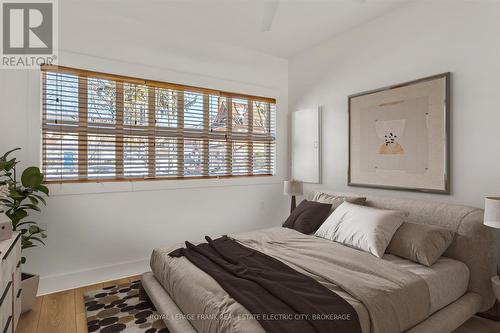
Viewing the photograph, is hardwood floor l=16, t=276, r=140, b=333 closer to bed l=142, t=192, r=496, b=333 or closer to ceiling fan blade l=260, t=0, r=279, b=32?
bed l=142, t=192, r=496, b=333

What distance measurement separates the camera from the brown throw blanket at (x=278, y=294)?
4.58 feet

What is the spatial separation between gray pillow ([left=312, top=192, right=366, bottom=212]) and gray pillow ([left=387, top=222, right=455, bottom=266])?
673 mm

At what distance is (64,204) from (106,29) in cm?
198

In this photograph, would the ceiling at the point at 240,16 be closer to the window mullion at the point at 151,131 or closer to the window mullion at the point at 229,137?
the window mullion at the point at 151,131

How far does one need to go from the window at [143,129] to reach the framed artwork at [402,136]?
154 centimetres

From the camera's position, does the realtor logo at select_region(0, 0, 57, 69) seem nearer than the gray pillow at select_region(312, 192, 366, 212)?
Yes

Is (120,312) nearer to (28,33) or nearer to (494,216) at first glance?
(28,33)

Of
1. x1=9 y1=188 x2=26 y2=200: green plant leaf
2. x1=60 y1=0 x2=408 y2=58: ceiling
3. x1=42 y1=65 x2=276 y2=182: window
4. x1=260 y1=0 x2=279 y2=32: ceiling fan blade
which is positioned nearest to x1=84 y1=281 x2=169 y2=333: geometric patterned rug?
x1=9 y1=188 x2=26 y2=200: green plant leaf

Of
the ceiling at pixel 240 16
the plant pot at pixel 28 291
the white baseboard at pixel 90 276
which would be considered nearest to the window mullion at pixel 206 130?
the ceiling at pixel 240 16

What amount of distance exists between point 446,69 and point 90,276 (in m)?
4.22

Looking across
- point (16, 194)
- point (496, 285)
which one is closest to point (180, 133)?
point (16, 194)

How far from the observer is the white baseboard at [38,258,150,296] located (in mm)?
2803

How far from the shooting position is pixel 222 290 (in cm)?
171

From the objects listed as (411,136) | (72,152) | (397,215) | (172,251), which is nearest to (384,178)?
(411,136)
